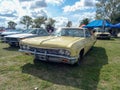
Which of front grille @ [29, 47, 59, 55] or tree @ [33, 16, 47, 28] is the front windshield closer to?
front grille @ [29, 47, 59, 55]

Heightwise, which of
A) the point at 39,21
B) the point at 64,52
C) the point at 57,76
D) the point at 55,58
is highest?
the point at 39,21

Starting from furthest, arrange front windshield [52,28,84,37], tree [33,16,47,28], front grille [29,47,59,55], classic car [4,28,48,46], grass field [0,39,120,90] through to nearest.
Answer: tree [33,16,47,28]
classic car [4,28,48,46]
front windshield [52,28,84,37]
front grille [29,47,59,55]
grass field [0,39,120,90]

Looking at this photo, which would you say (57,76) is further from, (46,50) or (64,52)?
(46,50)

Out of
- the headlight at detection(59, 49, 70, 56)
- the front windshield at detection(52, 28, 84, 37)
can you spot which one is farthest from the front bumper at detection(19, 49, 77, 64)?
the front windshield at detection(52, 28, 84, 37)

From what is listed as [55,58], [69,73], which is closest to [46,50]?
[55,58]

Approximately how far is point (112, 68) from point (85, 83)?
6.46 feet

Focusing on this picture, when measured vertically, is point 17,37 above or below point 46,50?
above

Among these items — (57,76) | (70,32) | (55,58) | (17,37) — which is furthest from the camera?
(17,37)

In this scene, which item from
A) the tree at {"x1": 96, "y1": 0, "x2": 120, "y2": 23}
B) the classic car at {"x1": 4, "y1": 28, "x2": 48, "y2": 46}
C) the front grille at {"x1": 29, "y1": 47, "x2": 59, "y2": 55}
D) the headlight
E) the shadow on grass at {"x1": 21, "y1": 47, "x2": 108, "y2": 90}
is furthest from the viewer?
the tree at {"x1": 96, "y1": 0, "x2": 120, "y2": 23}

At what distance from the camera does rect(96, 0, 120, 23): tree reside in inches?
1453

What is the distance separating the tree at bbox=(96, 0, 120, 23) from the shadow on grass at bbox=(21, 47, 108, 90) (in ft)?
108

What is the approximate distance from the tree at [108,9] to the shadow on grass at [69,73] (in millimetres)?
33069

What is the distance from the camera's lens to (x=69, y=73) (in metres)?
5.50

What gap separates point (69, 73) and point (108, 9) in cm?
3477
